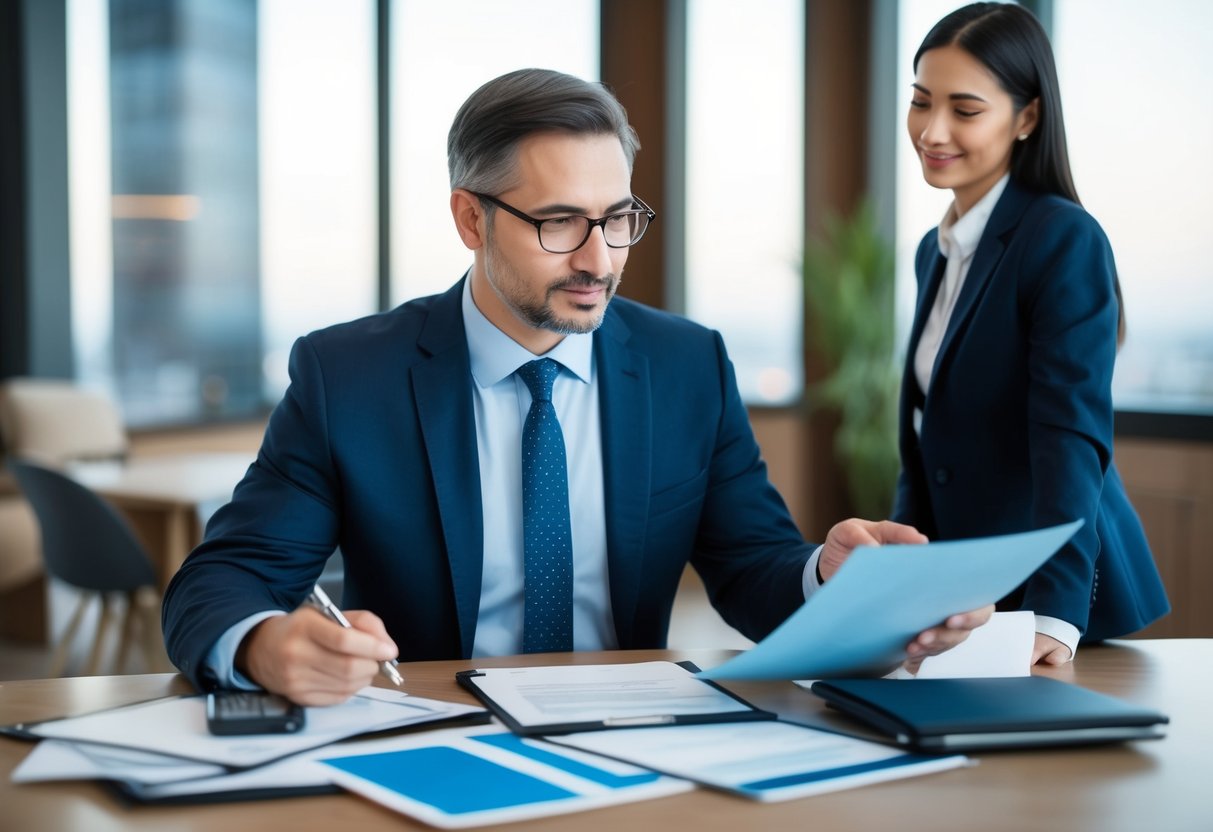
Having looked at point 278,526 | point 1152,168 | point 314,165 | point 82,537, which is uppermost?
point 314,165

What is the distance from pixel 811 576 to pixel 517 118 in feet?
2.47

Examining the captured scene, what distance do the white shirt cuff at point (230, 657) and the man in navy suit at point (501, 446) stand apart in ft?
0.69

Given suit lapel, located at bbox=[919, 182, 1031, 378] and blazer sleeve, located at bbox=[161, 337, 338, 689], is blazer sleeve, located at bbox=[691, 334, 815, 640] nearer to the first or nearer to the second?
suit lapel, located at bbox=[919, 182, 1031, 378]

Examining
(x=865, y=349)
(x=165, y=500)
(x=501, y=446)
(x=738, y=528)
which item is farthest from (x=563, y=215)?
(x=865, y=349)

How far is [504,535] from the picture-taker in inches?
69.1

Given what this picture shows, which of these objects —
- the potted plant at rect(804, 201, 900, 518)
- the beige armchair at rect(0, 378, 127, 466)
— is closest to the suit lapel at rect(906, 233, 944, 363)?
the potted plant at rect(804, 201, 900, 518)

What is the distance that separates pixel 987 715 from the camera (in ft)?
3.94

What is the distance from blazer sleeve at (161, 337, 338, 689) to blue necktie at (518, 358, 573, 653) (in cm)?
28

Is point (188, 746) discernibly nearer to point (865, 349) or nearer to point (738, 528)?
point (738, 528)

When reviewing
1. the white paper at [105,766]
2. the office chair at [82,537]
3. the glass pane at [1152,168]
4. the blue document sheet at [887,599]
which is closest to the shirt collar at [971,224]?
the blue document sheet at [887,599]

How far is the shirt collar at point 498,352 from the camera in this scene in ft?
5.93

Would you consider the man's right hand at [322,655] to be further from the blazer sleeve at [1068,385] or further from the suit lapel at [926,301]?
the suit lapel at [926,301]

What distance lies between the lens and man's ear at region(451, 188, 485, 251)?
5.94 feet

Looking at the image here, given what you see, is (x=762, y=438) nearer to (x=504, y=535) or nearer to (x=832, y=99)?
(x=832, y=99)
